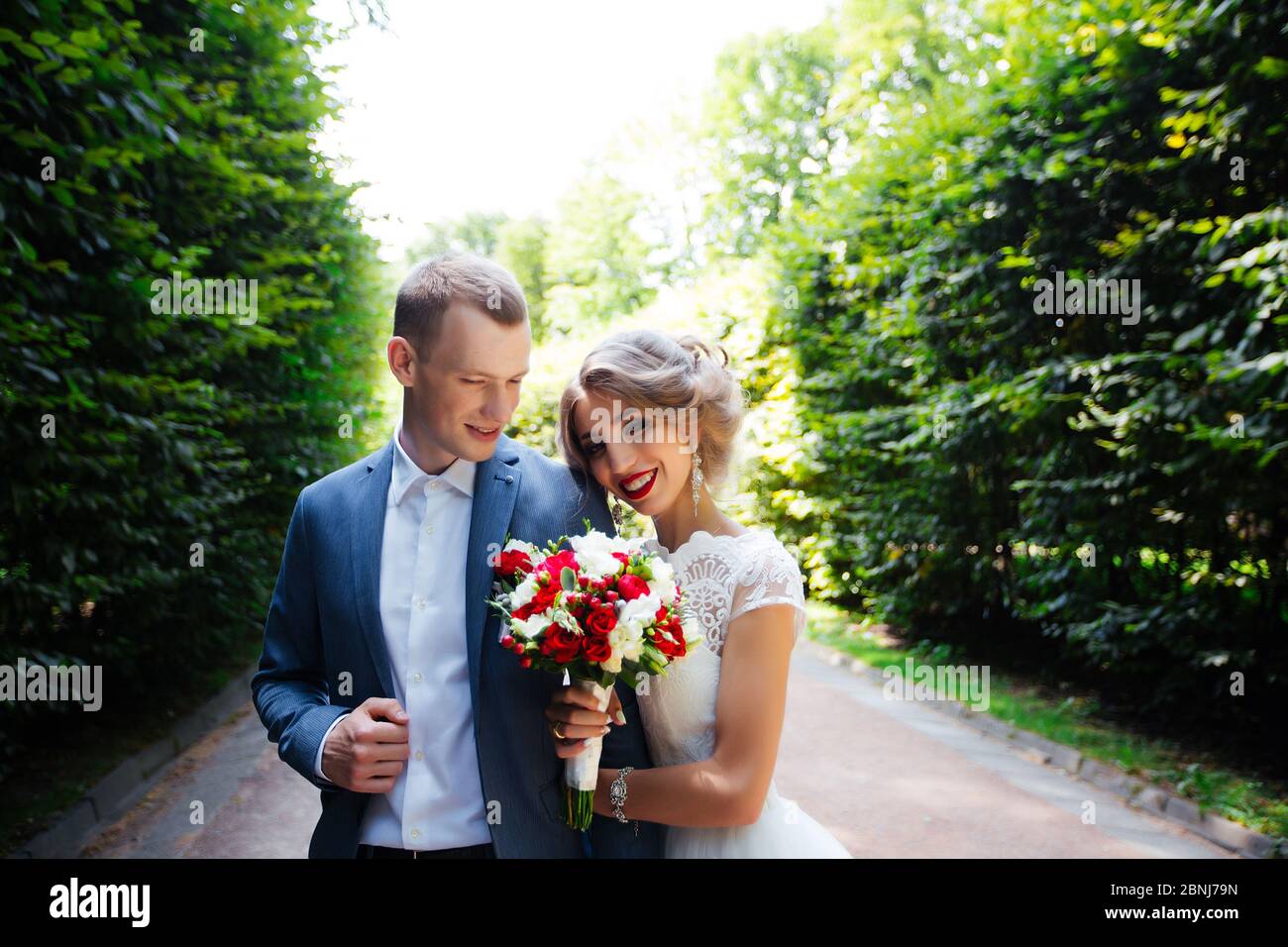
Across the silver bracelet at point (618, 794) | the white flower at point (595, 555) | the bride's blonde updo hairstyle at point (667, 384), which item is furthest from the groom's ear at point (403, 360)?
the silver bracelet at point (618, 794)

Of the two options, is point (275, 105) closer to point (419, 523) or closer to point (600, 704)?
point (419, 523)

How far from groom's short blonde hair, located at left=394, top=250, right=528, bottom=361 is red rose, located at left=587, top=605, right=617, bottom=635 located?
72cm

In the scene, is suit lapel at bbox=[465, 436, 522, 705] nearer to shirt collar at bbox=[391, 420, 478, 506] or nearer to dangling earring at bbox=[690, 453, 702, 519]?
shirt collar at bbox=[391, 420, 478, 506]

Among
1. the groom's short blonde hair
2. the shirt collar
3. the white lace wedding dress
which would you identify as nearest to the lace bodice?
the white lace wedding dress

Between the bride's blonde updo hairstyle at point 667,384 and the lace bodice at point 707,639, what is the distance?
0.35 meters

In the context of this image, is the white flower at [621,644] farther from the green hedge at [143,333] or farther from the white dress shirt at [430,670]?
the green hedge at [143,333]

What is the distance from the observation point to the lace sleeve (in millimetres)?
2443

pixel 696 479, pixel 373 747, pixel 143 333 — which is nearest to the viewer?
pixel 373 747

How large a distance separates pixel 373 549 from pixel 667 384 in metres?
0.86

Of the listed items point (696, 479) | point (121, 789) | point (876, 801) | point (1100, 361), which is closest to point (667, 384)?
point (696, 479)

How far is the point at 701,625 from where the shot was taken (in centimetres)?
250

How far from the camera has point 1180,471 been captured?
6352 millimetres

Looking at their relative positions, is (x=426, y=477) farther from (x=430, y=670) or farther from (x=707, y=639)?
(x=707, y=639)
